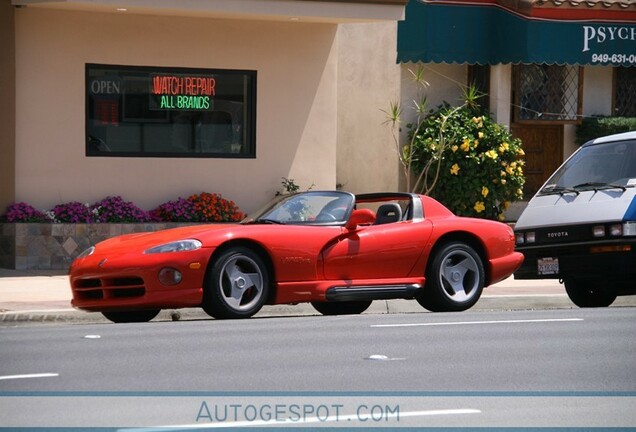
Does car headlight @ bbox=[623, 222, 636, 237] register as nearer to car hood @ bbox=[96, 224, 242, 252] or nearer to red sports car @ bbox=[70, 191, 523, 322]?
red sports car @ bbox=[70, 191, 523, 322]

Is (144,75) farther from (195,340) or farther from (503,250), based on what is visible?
(195,340)

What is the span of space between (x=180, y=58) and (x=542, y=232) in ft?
22.1

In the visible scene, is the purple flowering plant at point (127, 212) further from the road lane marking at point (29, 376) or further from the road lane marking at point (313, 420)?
the road lane marking at point (313, 420)

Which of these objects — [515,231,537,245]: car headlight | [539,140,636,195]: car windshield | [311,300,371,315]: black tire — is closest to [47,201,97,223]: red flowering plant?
[311,300,371,315]: black tire

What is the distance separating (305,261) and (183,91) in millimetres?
6940

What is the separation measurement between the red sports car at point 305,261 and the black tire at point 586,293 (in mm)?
1343

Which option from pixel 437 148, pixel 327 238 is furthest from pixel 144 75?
pixel 327 238

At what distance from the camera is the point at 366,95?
822 inches

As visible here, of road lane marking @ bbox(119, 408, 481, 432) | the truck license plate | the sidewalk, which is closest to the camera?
road lane marking @ bbox(119, 408, 481, 432)

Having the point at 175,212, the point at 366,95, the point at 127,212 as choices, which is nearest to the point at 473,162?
the point at 366,95

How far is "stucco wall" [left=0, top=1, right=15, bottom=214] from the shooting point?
17000mm

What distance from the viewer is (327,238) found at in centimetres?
1189

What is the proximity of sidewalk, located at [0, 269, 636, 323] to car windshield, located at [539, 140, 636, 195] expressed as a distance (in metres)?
1.36

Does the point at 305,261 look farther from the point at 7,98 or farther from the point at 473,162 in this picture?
the point at 473,162
